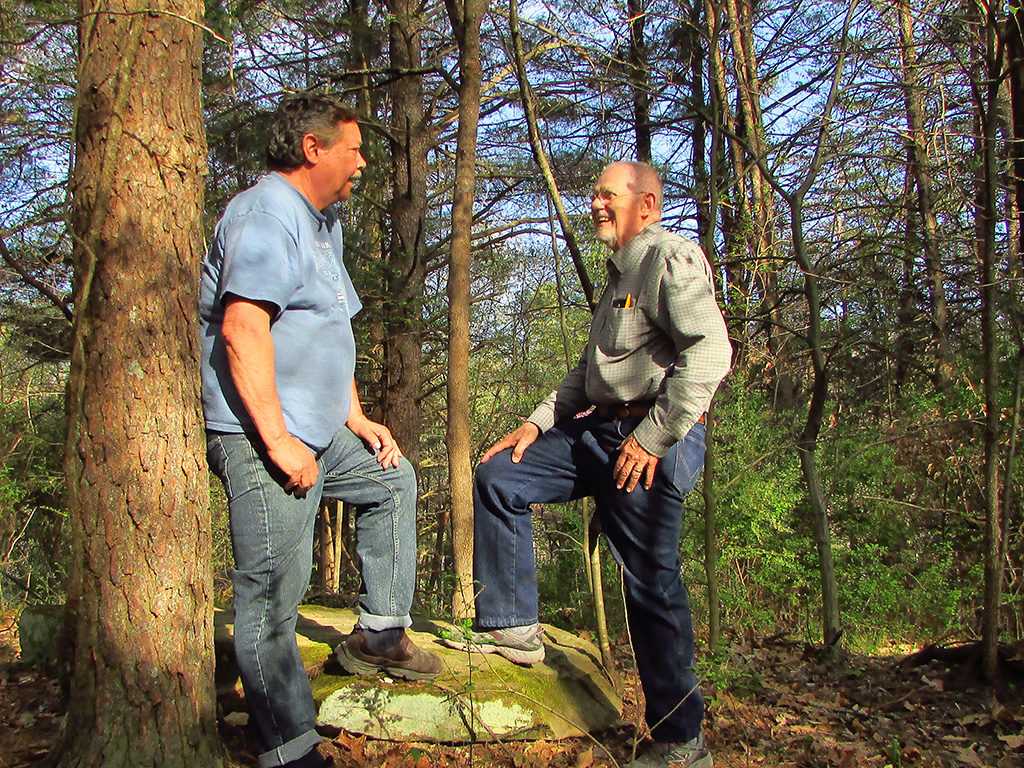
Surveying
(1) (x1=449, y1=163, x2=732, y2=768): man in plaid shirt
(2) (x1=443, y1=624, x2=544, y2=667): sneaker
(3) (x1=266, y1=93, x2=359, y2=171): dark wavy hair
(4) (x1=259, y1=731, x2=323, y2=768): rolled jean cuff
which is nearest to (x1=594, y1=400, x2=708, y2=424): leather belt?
(1) (x1=449, y1=163, x2=732, y2=768): man in plaid shirt

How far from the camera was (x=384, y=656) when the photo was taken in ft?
10.0

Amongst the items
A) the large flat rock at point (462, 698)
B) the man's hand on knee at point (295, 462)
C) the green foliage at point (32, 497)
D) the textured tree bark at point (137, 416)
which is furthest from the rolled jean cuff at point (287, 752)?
the green foliage at point (32, 497)

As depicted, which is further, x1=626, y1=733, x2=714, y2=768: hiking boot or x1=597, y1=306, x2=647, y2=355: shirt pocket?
x1=597, y1=306, x2=647, y2=355: shirt pocket

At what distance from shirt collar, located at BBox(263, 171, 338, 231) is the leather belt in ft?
4.15

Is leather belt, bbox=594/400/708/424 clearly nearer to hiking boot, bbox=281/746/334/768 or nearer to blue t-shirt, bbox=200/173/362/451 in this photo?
blue t-shirt, bbox=200/173/362/451

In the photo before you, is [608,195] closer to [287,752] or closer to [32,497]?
[287,752]

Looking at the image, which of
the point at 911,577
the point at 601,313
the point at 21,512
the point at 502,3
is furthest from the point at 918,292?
the point at 21,512

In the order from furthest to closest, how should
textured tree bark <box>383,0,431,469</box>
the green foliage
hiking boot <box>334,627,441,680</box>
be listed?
1. the green foliage
2. textured tree bark <box>383,0,431,469</box>
3. hiking boot <box>334,627,441,680</box>

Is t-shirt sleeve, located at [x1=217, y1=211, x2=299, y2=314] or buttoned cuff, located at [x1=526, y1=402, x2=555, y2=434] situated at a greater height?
t-shirt sleeve, located at [x1=217, y1=211, x2=299, y2=314]

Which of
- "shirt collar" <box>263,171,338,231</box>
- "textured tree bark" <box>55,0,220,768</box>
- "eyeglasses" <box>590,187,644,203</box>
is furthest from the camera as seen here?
"eyeglasses" <box>590,187,644,203</box>

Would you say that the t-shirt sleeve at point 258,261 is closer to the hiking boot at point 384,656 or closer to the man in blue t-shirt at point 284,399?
the man in blue t-shirt at point 284,399

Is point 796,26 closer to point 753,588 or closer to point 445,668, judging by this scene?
point 753,588

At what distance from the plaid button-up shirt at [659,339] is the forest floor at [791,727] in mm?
1012

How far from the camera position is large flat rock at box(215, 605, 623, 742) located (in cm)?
296
